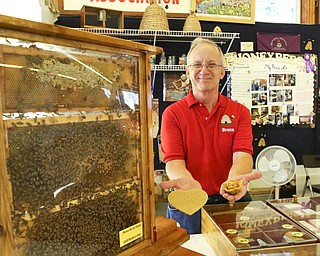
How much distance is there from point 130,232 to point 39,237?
262 millimetres

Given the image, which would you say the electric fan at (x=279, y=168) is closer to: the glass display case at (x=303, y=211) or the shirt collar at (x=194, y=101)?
the shirt collar at (x=194, y=101)

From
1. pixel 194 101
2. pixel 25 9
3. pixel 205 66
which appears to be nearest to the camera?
pixel 25 9

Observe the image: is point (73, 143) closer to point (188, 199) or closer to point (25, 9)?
point (25, 9)

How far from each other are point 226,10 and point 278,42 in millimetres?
699

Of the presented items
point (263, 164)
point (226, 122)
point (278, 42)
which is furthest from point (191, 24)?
point (226, 122)

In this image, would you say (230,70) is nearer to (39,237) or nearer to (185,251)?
(185,251)

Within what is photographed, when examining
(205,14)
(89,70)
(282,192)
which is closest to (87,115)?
(89,70)

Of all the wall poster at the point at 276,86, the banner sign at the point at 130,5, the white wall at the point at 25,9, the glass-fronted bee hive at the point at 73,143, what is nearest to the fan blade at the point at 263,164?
the wall poster at the point at 276,86

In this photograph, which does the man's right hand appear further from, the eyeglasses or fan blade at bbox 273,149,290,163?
fan blade at bbox 273,149,290,163

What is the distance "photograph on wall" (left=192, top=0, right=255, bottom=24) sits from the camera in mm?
3391

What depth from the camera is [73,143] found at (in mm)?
784

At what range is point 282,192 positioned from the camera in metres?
3.64

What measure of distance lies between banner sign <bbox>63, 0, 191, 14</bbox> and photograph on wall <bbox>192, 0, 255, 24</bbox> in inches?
5.5

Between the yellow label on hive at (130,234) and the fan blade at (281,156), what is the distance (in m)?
2.24
